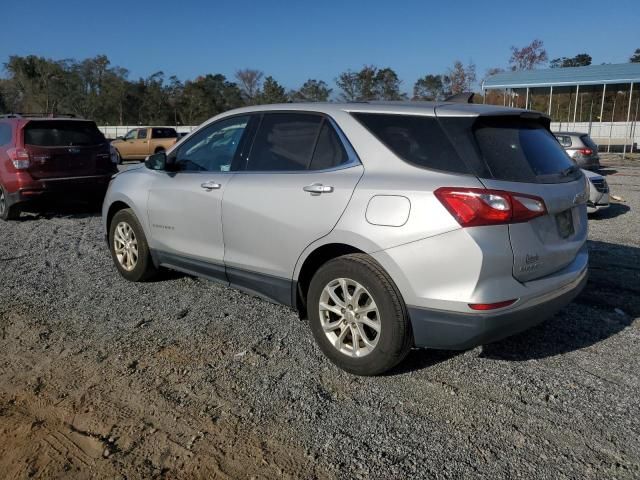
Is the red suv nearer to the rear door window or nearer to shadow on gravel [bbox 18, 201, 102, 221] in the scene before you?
the rear door window

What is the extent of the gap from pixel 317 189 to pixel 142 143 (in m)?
24.0

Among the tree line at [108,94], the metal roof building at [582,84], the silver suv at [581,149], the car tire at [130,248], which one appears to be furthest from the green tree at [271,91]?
the car tire at [130,248]

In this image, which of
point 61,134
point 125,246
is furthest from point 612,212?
point 61,134

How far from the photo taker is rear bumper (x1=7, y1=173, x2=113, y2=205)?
8.91 meters

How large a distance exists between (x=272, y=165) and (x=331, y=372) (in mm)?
1574

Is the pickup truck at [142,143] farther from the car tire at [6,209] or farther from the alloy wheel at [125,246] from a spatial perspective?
the alloy wheel at [125,246]

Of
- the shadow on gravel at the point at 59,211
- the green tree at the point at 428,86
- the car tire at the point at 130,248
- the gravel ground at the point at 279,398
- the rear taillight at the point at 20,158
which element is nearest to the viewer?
the gravel ground at the point at 279,398

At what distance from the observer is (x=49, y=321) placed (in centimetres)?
462

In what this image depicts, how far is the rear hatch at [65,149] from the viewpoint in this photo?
29.4 feet

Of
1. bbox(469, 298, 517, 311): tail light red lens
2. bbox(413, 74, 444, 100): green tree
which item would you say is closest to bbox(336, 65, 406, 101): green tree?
bbox(413, 74, 444, 100): green tree

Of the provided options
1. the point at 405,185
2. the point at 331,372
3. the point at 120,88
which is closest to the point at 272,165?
the point at 405,185

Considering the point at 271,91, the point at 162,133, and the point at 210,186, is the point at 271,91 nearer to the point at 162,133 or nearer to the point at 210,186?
the point at 162,133

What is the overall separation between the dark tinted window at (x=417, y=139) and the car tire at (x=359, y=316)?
693 millimetres

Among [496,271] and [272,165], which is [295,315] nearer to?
[272,165]
